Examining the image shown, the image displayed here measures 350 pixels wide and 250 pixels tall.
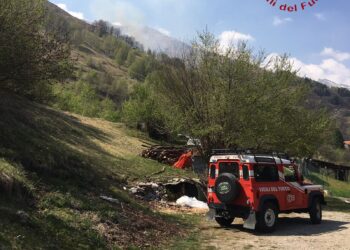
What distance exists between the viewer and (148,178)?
22828 mm

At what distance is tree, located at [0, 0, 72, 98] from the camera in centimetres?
1480

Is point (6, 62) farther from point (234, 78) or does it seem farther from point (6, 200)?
point (234, 78)

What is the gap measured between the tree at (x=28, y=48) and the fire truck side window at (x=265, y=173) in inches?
316

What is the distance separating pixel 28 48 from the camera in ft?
50.4

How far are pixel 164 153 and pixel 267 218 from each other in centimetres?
1700

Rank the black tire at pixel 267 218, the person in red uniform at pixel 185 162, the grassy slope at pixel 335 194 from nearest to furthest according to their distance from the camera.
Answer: the black tire at pixel 267 218
the grassy slope at pixel 335 194
the person in red uniform at pixel 185 162

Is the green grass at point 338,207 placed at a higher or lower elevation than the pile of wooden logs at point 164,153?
lower

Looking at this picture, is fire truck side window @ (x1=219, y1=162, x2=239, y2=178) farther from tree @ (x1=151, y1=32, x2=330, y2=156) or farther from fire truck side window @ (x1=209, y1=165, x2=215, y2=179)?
tree @ (x1=151, y1=32, x2=330, y2=156)

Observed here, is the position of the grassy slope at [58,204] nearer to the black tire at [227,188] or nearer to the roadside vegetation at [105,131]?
the roadside vegetation at [105,131]

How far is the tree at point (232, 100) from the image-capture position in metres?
22.4

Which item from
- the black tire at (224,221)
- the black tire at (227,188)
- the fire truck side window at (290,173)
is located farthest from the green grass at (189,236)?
the fire truck side window at (290,173)

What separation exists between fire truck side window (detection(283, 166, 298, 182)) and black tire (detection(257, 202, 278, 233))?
4.77ft

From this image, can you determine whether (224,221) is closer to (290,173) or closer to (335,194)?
(290,173)

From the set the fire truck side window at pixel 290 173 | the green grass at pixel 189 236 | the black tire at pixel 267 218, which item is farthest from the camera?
the fire truck side window at pixel 290 173
